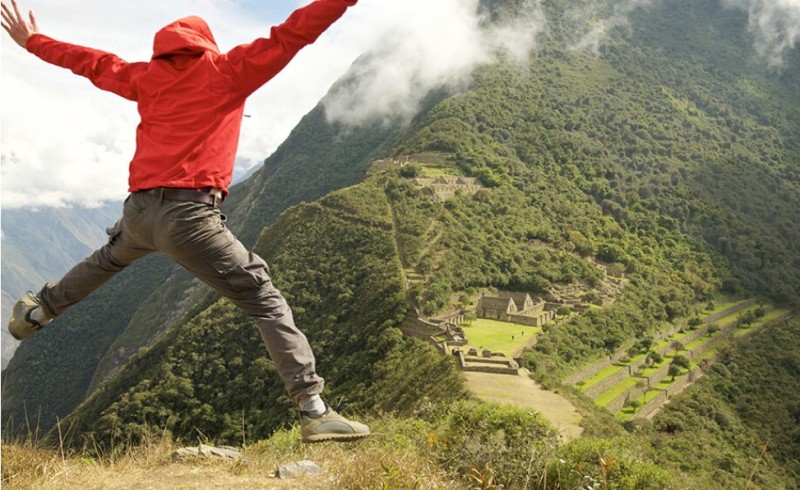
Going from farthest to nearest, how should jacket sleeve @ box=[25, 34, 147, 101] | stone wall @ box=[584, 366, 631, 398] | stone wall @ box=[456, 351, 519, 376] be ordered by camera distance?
stone wall @ box=[584, 366, 631, 398]
stone wall @ box=[456, 351, 519, 376]
jacket sleeve @ box=[25, 34, 147, 101]

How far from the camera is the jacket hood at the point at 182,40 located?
3637mm

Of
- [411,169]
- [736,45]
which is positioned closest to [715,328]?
[411,169]

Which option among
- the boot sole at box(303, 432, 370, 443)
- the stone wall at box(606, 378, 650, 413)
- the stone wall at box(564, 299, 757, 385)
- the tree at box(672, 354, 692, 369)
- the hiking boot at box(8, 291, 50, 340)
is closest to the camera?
the boot sole at box(303, 432, 370, 443)

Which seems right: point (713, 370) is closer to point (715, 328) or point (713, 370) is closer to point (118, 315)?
point (715, 328)

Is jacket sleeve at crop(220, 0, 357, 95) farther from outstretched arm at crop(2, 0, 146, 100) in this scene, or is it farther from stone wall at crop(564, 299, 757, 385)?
stone wall at crop(564, 299, 757, 385)

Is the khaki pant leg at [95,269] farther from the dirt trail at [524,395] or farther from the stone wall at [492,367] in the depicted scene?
the stone wall at [492,367]

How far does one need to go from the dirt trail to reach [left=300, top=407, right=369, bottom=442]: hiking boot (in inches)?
632

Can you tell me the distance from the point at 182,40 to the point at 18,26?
1671 mm

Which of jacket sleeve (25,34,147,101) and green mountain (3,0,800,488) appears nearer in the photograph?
jacket sleeve (25,34,147,101)

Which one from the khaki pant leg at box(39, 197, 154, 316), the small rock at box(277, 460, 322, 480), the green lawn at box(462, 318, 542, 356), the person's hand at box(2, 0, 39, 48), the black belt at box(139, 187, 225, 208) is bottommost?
the green lawn at box(462, 318, 542, 356)

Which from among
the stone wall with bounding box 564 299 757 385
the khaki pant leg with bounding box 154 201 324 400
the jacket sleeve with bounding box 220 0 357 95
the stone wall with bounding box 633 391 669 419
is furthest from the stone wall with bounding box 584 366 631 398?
the jacket sleeve with bounding box 220 0 357 95

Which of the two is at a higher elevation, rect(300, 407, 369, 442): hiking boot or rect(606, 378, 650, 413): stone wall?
rect(300, 407, 369, 442): hiking boot

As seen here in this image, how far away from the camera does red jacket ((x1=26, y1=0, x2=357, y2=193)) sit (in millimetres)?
3510

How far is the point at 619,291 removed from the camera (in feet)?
154
